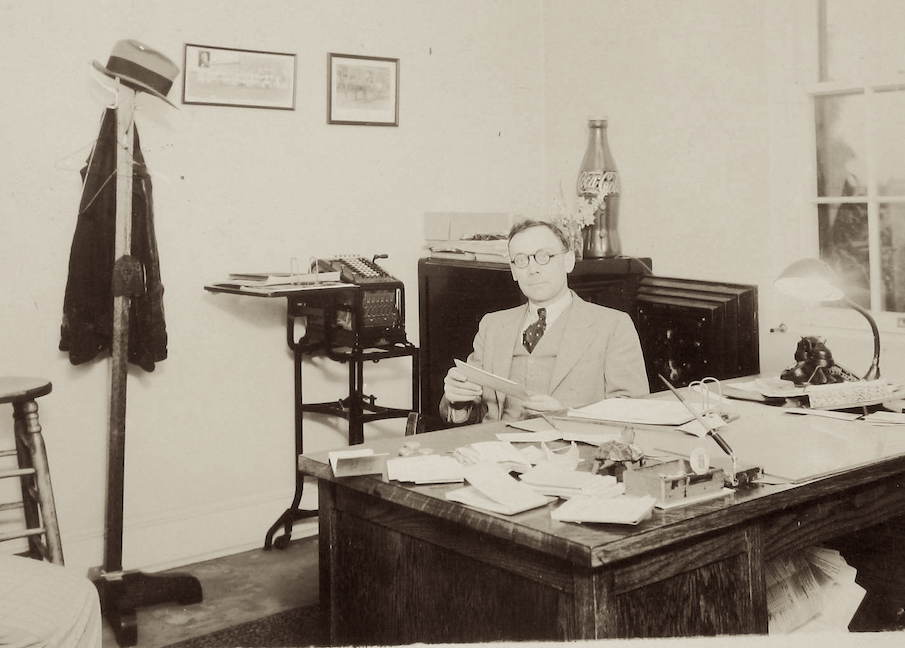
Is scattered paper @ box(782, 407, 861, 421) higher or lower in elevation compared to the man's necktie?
lower

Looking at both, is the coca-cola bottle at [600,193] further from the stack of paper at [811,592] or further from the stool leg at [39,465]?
the stool leg at [39,465]

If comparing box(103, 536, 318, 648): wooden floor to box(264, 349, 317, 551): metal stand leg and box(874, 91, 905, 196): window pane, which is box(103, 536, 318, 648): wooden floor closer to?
box(264, 349, 317, 551): metal stand leg

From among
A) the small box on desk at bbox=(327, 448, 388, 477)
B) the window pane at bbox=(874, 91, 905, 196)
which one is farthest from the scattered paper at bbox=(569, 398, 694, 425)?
the window pane at bbox=(874, 91, 905, 196)

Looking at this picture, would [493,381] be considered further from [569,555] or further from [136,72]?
[136,72]

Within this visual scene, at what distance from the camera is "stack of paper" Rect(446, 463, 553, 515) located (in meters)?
1.85

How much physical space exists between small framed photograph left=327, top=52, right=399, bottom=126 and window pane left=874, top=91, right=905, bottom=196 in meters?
2.10

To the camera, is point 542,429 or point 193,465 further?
point 193,465

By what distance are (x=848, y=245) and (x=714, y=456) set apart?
1.99 meters

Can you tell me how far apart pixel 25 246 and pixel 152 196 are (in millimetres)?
500

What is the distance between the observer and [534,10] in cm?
501

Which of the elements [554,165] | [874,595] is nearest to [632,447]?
[874,595]

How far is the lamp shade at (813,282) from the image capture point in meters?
2.81

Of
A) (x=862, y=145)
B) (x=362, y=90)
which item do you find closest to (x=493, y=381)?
(x=862, y=145)

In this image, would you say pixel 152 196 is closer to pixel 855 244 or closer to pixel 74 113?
pixel 74 113
